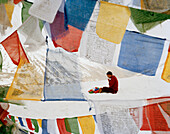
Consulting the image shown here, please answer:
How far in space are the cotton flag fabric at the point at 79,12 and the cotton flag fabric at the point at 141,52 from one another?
281 millimetres

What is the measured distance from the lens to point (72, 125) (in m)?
1.47

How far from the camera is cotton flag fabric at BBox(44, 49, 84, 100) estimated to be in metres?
1.25

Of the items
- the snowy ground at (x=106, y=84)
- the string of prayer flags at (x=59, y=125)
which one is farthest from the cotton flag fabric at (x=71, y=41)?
the string of prayer flags at (x=59, y=125)

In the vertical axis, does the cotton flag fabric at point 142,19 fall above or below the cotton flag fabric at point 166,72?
above

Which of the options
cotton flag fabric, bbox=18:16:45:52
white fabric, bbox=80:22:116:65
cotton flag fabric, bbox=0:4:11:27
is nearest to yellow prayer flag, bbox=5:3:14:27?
cotton flag fabric, bbox=0:4:11:27

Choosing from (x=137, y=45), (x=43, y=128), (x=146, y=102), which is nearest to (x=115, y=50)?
(x=137, y=45)

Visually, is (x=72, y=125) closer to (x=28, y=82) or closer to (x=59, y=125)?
(x=59, y=125)

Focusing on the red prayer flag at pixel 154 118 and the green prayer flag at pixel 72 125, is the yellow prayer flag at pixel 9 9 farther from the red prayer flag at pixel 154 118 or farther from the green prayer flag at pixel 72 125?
the red prayer flag at pixel 154 118

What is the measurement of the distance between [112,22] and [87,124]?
31.5 inches

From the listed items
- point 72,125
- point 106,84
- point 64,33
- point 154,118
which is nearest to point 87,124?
point 72,125

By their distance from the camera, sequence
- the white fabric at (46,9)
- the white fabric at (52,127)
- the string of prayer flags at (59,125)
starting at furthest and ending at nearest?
the white fabric at (52,127)
the string of prayer flags at (59,125)
the white fabric at (46,9)

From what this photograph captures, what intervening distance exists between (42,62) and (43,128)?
66 cm

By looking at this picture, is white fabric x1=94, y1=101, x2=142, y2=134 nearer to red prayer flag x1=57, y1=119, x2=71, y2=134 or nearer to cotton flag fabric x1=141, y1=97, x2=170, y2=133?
cotton flag fabric x1=141, y1=97, x2=170, y2=133

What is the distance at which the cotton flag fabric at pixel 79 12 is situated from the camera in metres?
1.14
